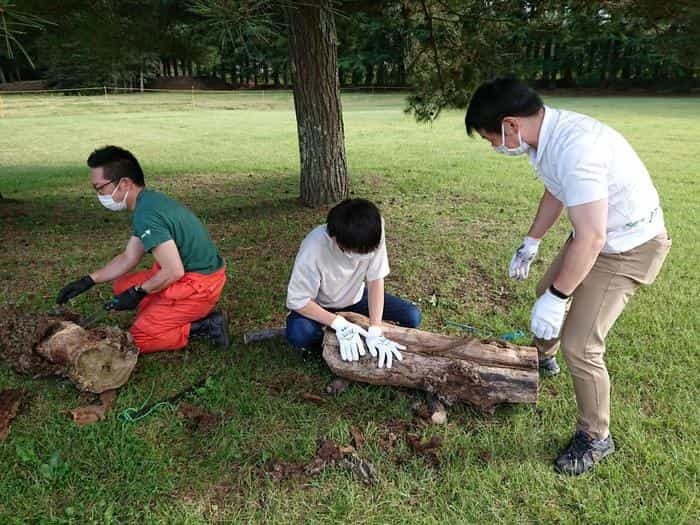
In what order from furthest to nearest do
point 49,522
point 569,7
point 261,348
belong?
point 569,7 → point 261,348 → point 49,522

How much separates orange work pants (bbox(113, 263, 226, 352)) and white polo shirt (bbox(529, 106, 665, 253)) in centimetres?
183

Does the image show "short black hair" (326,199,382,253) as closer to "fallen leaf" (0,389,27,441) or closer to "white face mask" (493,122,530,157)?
"white face mask" (493,122,530,157)

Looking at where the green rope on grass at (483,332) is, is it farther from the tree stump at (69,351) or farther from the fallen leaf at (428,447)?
the tree stump at (69,351)

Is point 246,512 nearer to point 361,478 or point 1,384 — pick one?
point 361,478

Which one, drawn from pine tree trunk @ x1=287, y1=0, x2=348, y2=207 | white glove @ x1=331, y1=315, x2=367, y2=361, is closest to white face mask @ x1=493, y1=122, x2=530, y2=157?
white glove @ x1=331, y1=315, x2=367, y2=361

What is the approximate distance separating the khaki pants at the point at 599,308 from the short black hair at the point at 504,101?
2.14 ft

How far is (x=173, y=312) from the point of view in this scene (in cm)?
292

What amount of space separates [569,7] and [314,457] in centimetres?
383

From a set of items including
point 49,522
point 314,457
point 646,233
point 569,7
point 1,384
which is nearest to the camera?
point 49,522

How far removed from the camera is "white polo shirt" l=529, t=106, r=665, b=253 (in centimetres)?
183

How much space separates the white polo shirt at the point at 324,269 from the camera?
258 centimetres

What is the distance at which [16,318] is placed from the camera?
A: 109 inches

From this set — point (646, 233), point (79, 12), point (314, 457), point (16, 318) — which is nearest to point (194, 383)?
point (314, 457)

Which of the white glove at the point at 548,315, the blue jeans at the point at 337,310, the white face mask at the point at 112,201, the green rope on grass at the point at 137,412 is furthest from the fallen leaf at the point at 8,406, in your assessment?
the white glove at the point at 548,315
